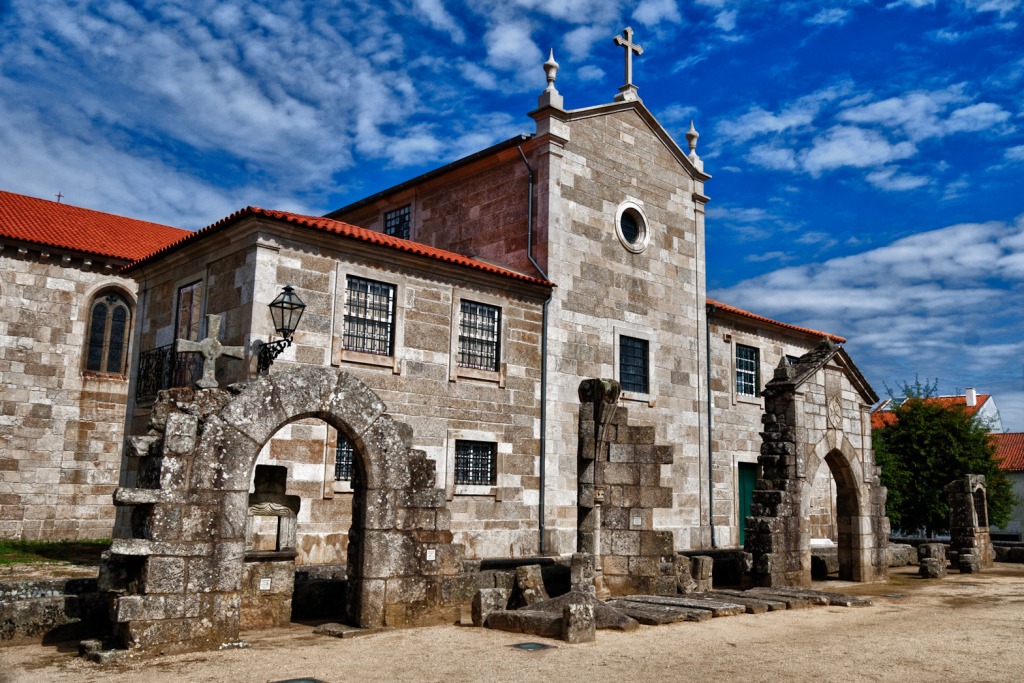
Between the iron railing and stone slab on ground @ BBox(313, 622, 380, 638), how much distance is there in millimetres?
6445

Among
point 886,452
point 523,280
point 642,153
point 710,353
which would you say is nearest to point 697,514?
point 710,353

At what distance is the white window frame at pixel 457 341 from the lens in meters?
15.8

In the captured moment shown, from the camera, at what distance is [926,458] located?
29.8 m

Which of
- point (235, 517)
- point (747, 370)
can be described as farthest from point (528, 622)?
point (747, 370)

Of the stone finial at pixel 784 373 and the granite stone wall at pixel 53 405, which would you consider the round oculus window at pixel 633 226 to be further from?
the granite stone wall at pixel 53 405

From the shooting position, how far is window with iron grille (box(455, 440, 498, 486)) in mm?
15758

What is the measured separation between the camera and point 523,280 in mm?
17016

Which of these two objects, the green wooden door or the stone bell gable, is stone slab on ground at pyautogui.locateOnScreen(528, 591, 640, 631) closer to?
the stone bell gable

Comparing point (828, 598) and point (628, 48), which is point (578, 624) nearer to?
point (828, 598)

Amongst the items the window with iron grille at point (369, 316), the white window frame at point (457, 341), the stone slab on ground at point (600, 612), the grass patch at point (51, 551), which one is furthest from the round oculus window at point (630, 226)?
the grass patch at point (51, 551)

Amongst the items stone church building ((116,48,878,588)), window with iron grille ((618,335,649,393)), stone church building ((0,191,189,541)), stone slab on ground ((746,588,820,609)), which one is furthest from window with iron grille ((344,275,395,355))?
stone church building ((0,191,189,541))

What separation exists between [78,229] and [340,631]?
1628 centimetres

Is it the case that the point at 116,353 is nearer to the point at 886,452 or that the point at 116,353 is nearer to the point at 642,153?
the point at 642,153

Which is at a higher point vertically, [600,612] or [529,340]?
[529,340]
